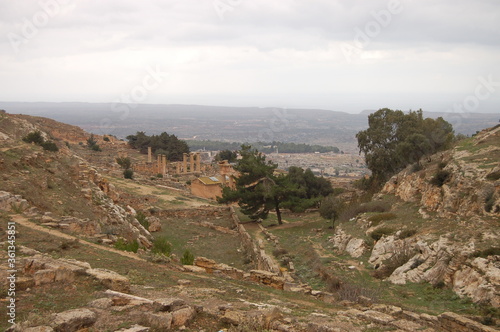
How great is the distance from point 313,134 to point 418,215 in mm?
152761

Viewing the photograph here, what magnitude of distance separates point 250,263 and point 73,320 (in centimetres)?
1262

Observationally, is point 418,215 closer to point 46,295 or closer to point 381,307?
point 381,307

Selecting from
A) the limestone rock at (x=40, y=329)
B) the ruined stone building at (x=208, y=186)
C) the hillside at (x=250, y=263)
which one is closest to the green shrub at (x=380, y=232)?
the hillside at (x=250, y=263)

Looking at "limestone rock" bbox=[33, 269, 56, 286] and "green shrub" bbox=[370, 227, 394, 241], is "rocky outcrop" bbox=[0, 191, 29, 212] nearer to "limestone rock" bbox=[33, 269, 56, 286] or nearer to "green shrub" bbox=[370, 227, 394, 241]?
"limestone rock" bbox=[33, 269, 56, 286]

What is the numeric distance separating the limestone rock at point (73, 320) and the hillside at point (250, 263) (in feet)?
0.05

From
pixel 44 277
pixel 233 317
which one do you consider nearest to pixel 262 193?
pixel 44 277

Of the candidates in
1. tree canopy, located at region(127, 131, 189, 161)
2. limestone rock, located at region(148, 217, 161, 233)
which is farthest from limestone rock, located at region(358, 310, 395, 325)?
tree canopy, located at region(127, 131, 189, 161)

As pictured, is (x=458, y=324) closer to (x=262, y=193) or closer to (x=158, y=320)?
(x=158, y=320)

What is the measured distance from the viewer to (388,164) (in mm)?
30500

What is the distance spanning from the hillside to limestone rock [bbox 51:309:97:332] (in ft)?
0.05

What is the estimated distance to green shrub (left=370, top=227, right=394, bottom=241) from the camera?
1574cm

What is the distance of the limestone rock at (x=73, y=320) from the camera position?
557cm

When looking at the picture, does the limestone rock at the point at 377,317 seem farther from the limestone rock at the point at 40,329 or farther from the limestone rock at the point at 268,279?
the limestone rock at the point at 40,329

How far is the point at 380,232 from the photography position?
52.5 ft
